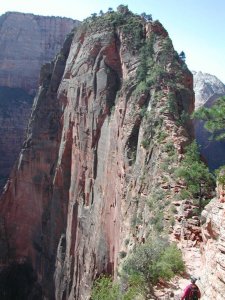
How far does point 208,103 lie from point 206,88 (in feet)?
50.1

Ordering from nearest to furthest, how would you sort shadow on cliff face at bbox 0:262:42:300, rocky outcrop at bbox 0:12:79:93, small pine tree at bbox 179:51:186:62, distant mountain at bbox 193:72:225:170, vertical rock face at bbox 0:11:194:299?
vertical rock face at bbox 0:11:194:299, small pine tree at bbox 179:51:186:62, shadow on cliff face at bbox 0:262:42:300, distant mountain at bbox 193:72:225:170, rocky outcrop at bbox 0:12:79:93

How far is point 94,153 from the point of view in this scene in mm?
39156

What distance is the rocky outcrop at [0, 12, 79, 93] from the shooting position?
381ft

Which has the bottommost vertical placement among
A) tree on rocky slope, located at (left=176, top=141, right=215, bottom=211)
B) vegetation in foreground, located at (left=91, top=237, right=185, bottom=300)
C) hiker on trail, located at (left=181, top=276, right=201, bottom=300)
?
vegetation in foreground, located at (left=91, top=237, right=185, bottom=300)

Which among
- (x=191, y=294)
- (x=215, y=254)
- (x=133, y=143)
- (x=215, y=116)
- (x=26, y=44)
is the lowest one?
(x=191, y=294)

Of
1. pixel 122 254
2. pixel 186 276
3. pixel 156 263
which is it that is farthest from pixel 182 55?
pixel 186 276

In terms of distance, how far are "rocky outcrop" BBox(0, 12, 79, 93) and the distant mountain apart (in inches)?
1583

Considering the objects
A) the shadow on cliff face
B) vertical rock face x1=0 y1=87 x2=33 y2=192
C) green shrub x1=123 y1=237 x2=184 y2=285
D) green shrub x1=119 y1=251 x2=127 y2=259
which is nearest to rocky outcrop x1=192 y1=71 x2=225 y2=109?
vertical rock face x1=0 y1=87 x2=33 y2=192

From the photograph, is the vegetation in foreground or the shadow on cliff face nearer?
the vegetation in foreground

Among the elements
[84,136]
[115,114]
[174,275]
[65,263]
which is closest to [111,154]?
[115,114]

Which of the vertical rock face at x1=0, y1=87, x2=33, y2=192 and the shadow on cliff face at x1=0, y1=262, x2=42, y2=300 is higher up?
the vertical rock face at x1=0, y1=87, x2=33, y2=192

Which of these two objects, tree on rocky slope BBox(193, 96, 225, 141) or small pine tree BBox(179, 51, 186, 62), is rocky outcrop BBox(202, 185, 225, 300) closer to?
tree on rocky slope BBox(193, 96, 225, 141)

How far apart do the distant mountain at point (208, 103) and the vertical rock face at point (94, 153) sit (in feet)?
163

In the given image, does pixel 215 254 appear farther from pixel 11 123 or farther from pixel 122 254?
pixel 11 123
